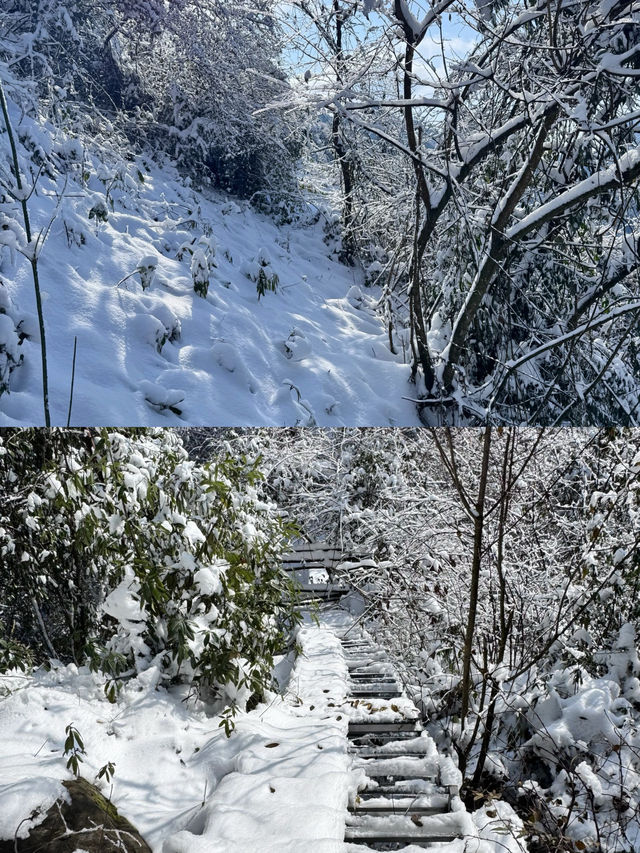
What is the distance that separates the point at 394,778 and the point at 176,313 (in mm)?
1551

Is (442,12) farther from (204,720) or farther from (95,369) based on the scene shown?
(204,720)

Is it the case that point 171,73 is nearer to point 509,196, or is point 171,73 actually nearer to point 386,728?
point 509,196

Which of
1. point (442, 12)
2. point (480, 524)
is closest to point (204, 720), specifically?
point (480, 524)

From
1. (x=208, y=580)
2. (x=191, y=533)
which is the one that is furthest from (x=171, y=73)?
(x=208, y=580)

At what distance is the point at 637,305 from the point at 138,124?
1.14m

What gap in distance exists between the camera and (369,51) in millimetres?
1323

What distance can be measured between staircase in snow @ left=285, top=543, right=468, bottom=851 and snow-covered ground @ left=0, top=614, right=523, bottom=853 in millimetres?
49

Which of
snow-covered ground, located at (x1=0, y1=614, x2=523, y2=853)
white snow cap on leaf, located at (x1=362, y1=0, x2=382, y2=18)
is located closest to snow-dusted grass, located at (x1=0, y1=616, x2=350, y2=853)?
snow-covered ground, located at (x1=0, y1=614, x2=523, y2=853)

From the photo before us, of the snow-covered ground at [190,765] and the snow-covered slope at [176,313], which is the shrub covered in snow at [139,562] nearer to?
the snow-covered ground at [190,765]

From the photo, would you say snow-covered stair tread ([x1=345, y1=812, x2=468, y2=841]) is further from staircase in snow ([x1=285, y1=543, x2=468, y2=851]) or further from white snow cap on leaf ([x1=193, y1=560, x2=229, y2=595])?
white snow cap on leaf ([x1=193, y1=560, x2=229, y2=595])

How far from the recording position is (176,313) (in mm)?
1332

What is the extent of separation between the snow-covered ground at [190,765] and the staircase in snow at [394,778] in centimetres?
5

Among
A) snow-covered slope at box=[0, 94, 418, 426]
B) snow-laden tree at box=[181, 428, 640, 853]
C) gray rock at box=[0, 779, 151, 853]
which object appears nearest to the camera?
snow-covered slope at box=[0, 94, 418, 426]

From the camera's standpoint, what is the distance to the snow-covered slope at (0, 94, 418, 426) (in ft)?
4.08
